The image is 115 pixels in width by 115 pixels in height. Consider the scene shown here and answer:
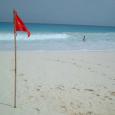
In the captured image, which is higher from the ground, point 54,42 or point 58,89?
point 54,42

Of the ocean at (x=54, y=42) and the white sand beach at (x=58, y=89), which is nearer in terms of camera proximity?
the white sand beach at (x=58, y=89)

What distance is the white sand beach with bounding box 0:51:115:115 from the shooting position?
5.47 meters

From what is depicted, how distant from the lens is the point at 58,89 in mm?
6746

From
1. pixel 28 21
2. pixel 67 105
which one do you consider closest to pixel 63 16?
pixel 28 21

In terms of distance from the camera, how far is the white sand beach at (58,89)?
547 cm

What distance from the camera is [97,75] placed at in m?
8.54

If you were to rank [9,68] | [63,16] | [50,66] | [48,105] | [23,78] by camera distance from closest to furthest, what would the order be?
[48,105] → [23,78] → [9,68] → [50,66] → [63,16]

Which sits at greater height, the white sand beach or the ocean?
the ocean

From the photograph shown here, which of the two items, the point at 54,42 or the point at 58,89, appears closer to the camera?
the point at 58,89

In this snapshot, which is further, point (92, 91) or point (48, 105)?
point (92, 91)

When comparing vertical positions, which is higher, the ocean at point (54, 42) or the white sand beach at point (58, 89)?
the ocean at point (54, 42)

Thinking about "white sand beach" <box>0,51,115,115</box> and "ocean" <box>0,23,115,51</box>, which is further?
"ocean" <box>0,23,115,51</box>

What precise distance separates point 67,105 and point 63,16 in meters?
54.0

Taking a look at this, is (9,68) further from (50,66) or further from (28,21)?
(28,21)
